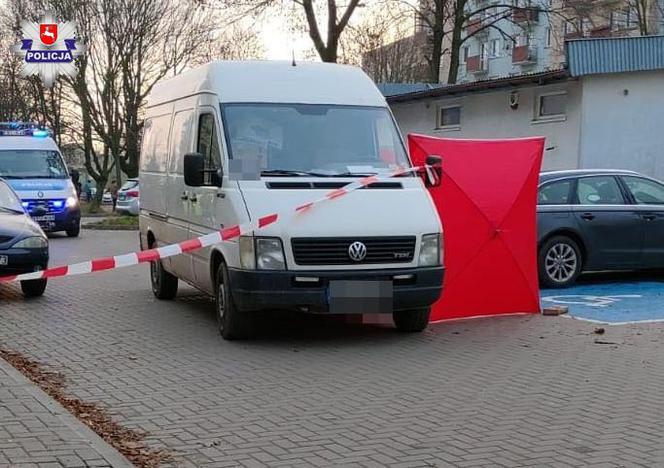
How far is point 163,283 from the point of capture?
11.7m

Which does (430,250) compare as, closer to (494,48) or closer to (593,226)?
(593,226)

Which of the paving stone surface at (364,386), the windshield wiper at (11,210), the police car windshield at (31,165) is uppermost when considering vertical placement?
the police car windshield at (31,165)

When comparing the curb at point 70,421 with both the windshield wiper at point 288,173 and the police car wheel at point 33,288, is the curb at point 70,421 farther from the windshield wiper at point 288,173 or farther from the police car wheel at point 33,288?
the police car wheel at point 33,288

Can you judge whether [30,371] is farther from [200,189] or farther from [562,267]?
[562,267]

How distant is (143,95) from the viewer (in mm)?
35938

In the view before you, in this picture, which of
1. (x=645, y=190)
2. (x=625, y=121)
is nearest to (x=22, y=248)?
(x=645, y=190)

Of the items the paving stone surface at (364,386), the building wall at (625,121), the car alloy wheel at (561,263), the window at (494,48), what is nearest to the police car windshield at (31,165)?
the paving stone surface at (364,386)

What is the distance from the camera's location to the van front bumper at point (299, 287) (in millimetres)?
7887

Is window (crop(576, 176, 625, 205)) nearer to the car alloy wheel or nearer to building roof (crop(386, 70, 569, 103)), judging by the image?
Answer: the car alloy wheel

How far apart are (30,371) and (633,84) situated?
1561 cm

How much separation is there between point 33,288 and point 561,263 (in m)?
7.12

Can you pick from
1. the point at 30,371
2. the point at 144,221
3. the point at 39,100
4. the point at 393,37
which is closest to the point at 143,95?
the point at 39,100

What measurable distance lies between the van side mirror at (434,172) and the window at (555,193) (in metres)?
3.18

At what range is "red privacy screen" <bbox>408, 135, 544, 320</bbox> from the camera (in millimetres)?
9586
